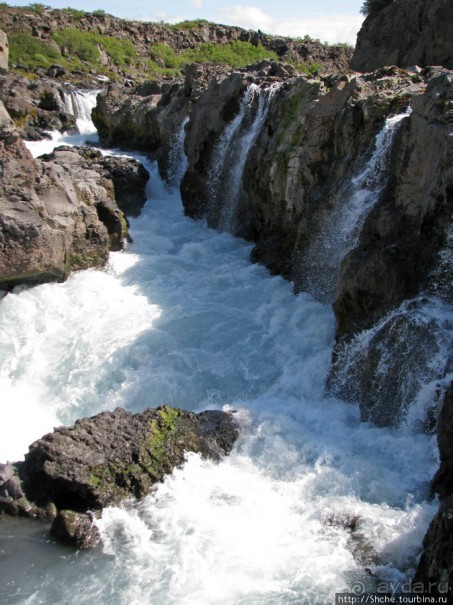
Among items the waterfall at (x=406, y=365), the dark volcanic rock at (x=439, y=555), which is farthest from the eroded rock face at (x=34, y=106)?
the dark volcanic rock at (x=439, y=555)

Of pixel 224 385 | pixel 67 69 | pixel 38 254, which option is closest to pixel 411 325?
pixel 224 385

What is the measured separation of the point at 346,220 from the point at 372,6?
55.4 feet

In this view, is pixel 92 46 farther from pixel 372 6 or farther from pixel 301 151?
pixel 301 151

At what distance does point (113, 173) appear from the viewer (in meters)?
18.9

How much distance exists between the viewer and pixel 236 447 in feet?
28.1

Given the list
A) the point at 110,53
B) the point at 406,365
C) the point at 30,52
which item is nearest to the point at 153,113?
the point at 406,365

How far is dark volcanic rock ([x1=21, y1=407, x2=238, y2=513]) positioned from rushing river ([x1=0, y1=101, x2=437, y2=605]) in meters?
0.22

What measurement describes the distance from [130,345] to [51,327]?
A: 6.07 ft

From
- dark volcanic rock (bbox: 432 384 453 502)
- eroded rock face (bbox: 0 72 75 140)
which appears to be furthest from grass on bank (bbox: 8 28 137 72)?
dark volcanic rock (bbox: 432 384 453 502)

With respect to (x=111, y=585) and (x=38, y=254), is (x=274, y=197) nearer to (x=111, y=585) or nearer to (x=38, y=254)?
(x=38, y=254)

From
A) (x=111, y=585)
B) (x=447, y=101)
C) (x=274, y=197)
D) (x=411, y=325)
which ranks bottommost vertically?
(x=111, y=585)

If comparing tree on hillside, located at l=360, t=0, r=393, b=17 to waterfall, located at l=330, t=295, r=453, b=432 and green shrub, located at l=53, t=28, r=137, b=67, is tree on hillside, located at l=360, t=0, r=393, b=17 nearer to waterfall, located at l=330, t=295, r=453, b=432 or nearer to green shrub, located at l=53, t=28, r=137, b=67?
waterfall, located at l=330, t=295, r=453, b=432

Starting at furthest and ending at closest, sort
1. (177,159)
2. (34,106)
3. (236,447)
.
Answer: (34,106) < (177,159) < (236,447)

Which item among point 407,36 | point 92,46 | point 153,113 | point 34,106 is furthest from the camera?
point 92,46
